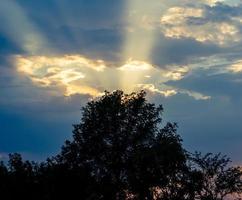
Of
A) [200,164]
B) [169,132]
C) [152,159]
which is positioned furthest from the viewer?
[200,164]

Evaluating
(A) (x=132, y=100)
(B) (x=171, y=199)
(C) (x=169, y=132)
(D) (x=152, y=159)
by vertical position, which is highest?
(A) (x=132, y=100)

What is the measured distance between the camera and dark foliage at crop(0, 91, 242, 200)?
76750 millimetres

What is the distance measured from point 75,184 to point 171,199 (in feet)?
49.9

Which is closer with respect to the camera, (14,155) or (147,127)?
(147,127)

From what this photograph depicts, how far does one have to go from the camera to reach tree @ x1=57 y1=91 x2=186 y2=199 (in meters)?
76.4

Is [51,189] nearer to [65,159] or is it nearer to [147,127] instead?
[65,159]

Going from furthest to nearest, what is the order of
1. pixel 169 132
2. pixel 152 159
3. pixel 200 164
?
1. pixel 200 164
2. pixel 169 132
3. pixel 152 159

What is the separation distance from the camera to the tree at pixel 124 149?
251 feet

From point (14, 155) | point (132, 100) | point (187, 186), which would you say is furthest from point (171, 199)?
point (14, 155)

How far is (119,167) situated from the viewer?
3022 inches

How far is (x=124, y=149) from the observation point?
7794 centimetres

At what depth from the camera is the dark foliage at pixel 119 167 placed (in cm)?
7675

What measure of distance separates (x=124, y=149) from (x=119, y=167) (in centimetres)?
290

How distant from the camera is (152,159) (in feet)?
249
